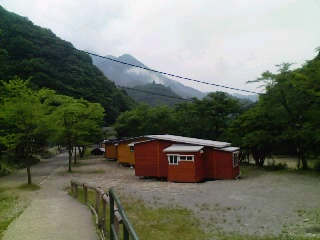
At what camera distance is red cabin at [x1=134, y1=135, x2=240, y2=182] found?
2292 centimetres

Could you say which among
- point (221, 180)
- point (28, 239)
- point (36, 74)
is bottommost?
point (221, 180)

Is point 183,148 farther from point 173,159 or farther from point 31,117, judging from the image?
point 31,117

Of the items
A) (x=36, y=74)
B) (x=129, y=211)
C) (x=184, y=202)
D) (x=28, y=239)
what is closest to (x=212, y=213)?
(x=184, y=202)

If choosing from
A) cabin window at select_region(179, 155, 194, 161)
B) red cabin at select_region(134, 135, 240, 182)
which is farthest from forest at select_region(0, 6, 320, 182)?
cabin window at select_region(179, 155, 194, 161)

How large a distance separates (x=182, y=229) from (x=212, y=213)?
2.91m

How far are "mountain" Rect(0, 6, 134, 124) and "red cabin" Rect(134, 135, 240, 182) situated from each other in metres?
34.6

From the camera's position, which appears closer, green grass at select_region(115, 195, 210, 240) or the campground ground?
green grass at select_region(115, 195, 210, 240)

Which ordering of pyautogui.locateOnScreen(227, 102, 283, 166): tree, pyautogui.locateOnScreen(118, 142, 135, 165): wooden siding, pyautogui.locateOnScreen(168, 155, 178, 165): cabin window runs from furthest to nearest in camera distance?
pyautogui.locateOnScreen(118, 142, 135, 165): wooden siding → pyautogui.locateOnScreen(227, 102, 283, 166): tree → pyautogui.locateOnScreen(168, 155, 178, 165): cabin window

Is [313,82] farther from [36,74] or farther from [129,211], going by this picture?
[36,74]

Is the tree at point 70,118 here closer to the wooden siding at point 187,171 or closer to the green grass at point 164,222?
the wooden siding at point 187,171

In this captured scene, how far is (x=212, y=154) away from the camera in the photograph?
2466 centimetres

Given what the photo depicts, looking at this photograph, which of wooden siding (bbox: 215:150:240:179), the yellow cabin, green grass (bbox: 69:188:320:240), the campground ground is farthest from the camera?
the yellow cabin

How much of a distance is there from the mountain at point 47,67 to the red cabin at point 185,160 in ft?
113

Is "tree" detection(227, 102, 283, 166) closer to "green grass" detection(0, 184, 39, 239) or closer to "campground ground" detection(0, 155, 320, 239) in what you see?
"campground ground" detection(0, 155, 320, 239)
